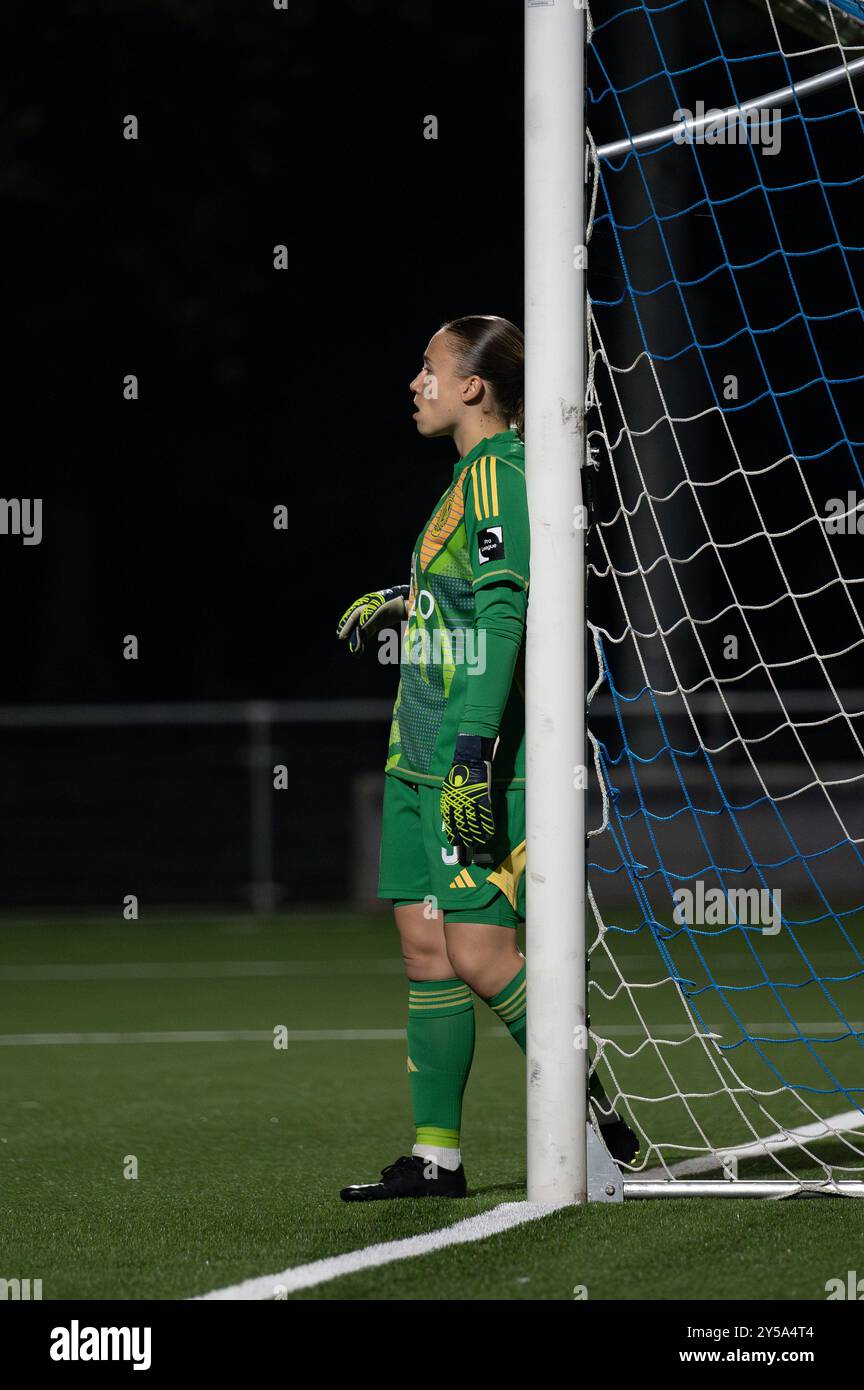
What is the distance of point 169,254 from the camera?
802 inches

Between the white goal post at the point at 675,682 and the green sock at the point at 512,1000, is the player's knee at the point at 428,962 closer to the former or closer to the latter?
the green sock at the point at 512,1000

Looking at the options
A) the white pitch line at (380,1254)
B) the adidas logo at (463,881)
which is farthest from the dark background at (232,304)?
the white pitch line at (380,1254)

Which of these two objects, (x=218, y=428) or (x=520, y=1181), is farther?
(x=218, y=428)

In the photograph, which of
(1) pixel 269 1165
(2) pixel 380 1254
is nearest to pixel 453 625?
(2) pixel 380 1254

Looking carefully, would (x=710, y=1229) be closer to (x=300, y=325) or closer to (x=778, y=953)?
(x=778, y=953)

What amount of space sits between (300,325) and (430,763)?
61.2 ft

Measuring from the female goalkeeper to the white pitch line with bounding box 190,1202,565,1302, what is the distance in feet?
1.22

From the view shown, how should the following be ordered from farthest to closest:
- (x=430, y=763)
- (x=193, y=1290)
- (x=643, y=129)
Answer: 1. (x=643, y=129)
2. (x=430, y=763)
3. (x=193, y=1290)

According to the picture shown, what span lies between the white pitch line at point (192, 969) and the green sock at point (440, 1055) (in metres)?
5.48

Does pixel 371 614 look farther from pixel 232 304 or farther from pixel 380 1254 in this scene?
pixel 232 304

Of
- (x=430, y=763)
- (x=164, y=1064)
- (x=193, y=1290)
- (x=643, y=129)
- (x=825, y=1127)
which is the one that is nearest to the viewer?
(x=193, y=1290)

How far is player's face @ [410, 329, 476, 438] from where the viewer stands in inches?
190

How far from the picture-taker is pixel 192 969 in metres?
10.6

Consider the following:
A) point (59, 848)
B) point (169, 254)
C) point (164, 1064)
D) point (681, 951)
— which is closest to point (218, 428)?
point (169, 254)
